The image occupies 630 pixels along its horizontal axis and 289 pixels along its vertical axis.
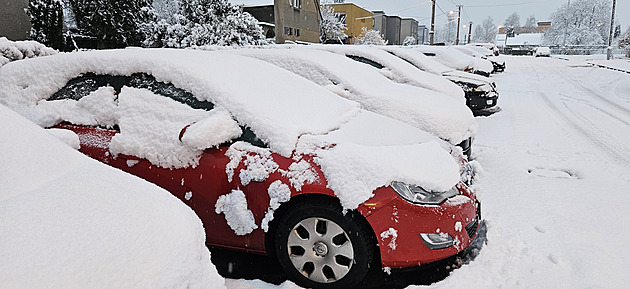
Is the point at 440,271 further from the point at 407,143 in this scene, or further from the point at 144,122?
the point at 144,122

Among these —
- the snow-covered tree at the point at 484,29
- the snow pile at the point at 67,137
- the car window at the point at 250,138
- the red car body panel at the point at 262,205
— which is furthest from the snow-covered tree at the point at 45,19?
the snow-covered tree at the point at 484,29

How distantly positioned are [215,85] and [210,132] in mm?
518

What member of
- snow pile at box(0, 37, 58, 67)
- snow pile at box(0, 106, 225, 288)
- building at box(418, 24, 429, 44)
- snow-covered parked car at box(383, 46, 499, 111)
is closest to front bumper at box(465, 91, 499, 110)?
snow-covered parked car at box(383, 46, 499, 111)

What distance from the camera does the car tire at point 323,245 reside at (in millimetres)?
2820

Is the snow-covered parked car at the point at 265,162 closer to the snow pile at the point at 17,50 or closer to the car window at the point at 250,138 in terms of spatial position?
the car window at the point at 250,138

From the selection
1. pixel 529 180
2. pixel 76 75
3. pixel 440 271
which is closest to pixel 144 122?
pixel 76 75

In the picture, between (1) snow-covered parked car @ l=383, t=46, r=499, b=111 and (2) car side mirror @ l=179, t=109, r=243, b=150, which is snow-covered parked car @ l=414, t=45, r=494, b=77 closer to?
(1) snow-covered parked car @ l=383, t=46, r=499, b=111

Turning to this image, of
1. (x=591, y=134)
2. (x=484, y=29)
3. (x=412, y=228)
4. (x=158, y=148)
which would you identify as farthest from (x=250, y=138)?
(x=484, y=29)

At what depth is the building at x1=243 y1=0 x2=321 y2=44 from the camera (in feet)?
90.9

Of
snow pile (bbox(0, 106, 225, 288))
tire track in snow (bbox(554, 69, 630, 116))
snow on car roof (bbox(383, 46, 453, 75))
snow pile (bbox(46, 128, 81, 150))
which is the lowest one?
tire track in snow (bbox(554, 69, 630, 116))

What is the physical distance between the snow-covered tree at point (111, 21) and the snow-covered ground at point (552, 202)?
11.9 metres

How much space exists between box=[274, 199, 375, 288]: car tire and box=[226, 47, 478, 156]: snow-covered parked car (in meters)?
2.21

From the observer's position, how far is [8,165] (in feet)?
5.80

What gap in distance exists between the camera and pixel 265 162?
2.91 metres
